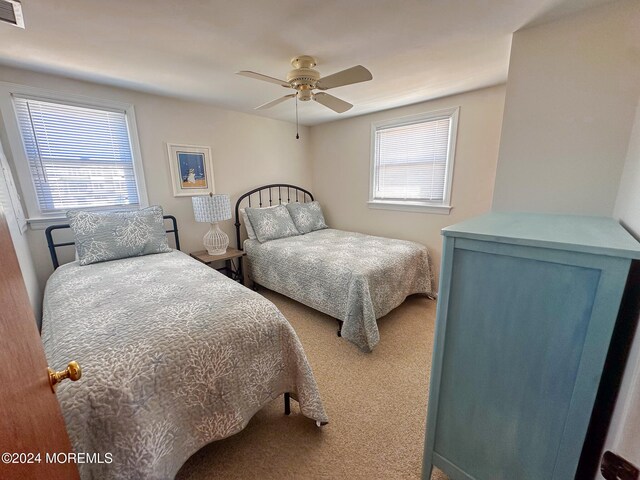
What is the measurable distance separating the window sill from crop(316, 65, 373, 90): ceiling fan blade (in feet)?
5.89

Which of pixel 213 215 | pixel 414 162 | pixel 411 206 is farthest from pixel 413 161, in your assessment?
pixel 213 215

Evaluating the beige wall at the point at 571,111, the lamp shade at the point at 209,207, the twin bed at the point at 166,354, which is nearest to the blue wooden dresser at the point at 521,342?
the beige wall at the point at 571,111

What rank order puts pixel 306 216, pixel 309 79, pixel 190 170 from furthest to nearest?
pixel 306 216 < pixel 190 170 < pixel 309 79

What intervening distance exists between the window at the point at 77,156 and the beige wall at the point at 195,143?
0.41 feet

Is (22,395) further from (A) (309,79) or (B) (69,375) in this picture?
(A) (309,79)

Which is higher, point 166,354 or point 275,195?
point 275,195

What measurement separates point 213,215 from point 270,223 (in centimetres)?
71

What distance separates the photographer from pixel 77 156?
2254 millimetres

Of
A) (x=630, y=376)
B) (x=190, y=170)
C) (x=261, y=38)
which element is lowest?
(x=630, y=376)

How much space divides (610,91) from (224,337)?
2232 mm

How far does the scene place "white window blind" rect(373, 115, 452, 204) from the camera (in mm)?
2879

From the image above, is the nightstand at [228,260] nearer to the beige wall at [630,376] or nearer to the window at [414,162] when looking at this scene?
the window at [414,162]

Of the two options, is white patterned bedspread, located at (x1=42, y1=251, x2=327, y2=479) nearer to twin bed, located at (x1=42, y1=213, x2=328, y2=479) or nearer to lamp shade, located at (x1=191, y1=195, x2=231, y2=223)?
twin bed, located at (x1=42, y1=213, x2=328, y2=479)

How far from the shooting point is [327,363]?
6.57 feet
